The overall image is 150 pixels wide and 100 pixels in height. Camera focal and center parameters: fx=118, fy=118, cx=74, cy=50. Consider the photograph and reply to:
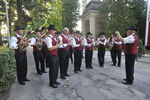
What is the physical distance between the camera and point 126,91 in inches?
157

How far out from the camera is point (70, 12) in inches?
1086

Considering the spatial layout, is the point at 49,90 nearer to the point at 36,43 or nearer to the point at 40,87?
the point at 40,87

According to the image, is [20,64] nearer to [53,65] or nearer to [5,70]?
[5,70]

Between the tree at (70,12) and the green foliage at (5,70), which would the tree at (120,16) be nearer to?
the tree at (70,12)

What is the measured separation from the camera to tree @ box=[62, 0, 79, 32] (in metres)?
26.5

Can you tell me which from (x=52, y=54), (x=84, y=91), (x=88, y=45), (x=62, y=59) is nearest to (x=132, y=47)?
(x=84, y=91)

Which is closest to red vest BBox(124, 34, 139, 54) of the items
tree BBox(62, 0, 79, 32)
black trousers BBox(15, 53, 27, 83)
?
black trousers BBox(15, 53, 27, 83)

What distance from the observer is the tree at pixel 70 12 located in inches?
1045

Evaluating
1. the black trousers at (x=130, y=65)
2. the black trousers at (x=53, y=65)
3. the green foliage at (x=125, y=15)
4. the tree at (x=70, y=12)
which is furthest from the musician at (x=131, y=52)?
the tree at (x=70, y=12)

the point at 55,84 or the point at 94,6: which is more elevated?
the point at 94,6

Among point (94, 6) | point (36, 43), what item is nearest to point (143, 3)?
point (94, 6)

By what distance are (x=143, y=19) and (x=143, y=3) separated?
11.4ft

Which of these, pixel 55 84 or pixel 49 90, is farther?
pixel 55 84

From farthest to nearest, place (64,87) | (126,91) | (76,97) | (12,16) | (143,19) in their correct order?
(143,19)
(12,16)
(64,87)
(126,91)
(76,97)
